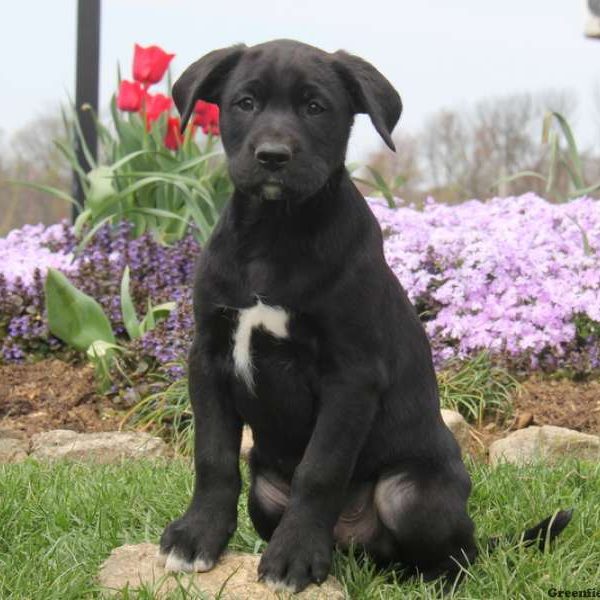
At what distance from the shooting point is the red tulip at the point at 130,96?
22.9 ft

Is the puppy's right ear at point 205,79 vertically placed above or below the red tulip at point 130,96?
above

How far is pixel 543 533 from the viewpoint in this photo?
313 cm

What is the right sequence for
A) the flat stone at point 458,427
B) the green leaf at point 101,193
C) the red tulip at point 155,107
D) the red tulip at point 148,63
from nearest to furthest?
the flat stone at point 458,427
the green leaf at point 101,193
the red tulip at point 148,63
the red tulip at point 155,107

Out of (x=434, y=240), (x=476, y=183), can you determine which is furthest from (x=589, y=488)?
(x=476, y=183)

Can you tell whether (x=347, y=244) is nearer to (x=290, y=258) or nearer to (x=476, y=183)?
(x=290, y=258)

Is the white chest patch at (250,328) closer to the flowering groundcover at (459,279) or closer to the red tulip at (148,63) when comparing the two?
the flowering groundcover at (459,279)

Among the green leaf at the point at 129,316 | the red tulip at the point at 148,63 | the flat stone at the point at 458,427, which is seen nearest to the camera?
the flat stone at the point at 458,427

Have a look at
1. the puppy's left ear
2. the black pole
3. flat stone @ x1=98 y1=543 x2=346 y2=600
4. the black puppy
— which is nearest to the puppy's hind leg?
the black puppy

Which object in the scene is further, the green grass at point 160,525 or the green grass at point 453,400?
the green grass at point 453,400

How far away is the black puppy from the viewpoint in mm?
2643

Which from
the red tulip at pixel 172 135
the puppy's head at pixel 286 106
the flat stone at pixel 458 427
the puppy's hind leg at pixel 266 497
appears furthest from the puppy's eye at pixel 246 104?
the red tulip at pixel 172 135

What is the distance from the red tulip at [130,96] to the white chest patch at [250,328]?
456 cm

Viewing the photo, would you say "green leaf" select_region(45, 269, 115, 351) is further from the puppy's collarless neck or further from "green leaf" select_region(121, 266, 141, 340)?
the puppy's collarless neck

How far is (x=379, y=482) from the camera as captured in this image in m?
2.91
